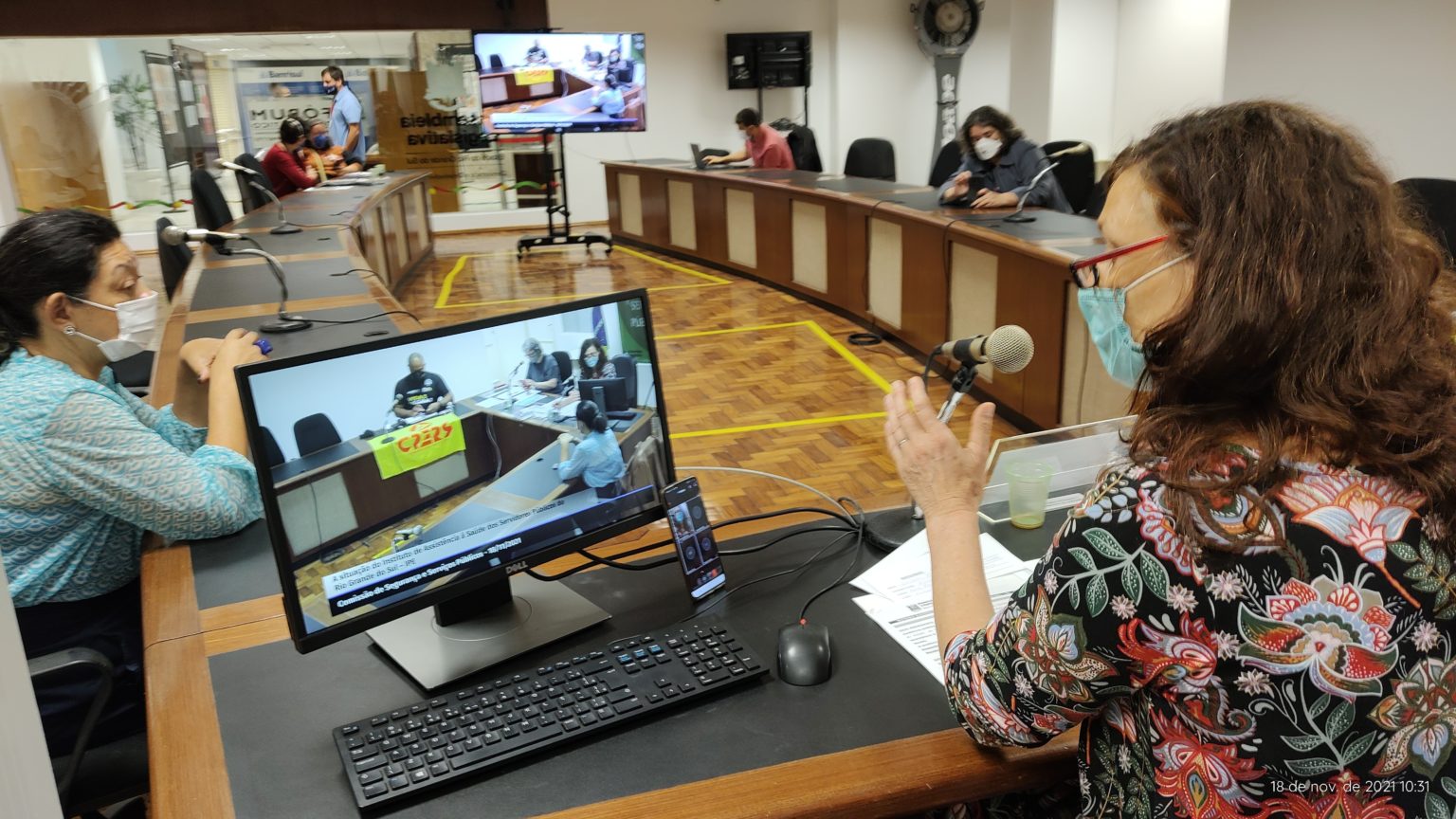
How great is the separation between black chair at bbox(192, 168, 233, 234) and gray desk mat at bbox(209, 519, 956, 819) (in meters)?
4.33

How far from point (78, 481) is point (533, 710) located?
90 centimetres

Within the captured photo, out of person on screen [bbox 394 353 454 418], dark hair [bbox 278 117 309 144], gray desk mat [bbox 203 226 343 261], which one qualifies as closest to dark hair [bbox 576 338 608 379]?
person on screen [bbox 394 353 454 418]

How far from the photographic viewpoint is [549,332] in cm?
130

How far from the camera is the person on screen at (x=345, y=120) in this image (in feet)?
29.5

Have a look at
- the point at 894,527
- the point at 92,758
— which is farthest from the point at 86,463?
the point at 894,527

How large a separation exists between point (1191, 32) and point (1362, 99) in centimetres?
118

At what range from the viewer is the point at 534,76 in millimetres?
8648

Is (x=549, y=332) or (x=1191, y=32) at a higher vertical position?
(x=1191, y=32)

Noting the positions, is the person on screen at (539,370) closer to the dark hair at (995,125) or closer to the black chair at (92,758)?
the black chair at (92,758)

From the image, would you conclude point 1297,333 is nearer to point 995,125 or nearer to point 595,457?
point 595,457

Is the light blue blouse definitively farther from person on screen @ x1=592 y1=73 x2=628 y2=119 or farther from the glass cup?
person on screen @ x1=592 y1=73 x2=628 y2=119

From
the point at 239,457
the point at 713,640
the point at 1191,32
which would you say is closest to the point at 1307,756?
the point at 713,640

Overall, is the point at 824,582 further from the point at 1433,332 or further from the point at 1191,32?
the point at 1191,32

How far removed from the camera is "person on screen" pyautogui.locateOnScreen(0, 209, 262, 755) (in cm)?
154
